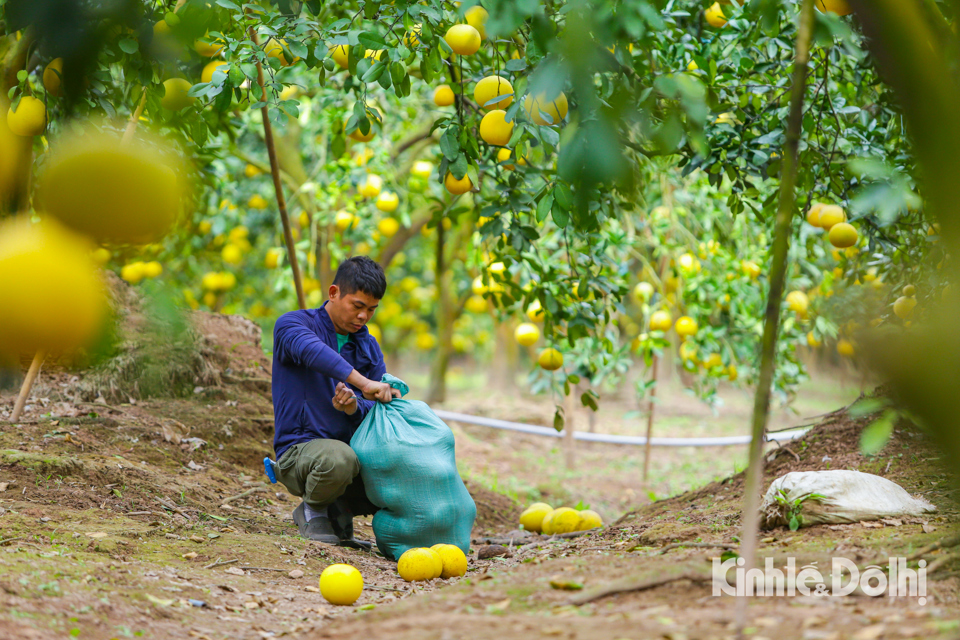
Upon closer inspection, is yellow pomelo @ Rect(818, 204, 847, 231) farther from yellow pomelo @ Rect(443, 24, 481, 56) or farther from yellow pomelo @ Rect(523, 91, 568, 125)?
yellow pomelo @ Rect(443, 24, 481, 56)

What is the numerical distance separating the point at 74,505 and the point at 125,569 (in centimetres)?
74

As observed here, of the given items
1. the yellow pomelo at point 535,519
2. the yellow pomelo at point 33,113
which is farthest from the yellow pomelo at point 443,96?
the yellow pomelo at point 535,519

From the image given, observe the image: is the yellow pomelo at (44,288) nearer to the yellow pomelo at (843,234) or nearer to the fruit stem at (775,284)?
the fruit stem at (775,284)

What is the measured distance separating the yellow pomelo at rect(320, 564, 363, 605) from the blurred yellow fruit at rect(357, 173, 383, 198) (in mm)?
3030

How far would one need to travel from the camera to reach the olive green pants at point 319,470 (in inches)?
115

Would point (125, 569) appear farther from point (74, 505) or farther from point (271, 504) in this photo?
point (271, 504)

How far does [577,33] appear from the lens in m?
1.04

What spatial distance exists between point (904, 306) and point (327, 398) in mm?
2333

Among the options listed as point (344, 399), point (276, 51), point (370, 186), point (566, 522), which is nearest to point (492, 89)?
point (276, 51)

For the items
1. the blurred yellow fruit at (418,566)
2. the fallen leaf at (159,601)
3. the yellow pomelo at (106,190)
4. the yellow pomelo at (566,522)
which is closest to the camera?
the yellow pomelo at (106,190)

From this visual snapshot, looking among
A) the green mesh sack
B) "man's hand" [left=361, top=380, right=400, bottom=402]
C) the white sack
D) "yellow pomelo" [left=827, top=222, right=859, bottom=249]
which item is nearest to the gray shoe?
the green mesh sack

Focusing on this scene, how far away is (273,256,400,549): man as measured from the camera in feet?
9.61

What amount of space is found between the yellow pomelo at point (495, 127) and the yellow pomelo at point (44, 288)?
1.73 metres

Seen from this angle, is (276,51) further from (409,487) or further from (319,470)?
(409,487)
